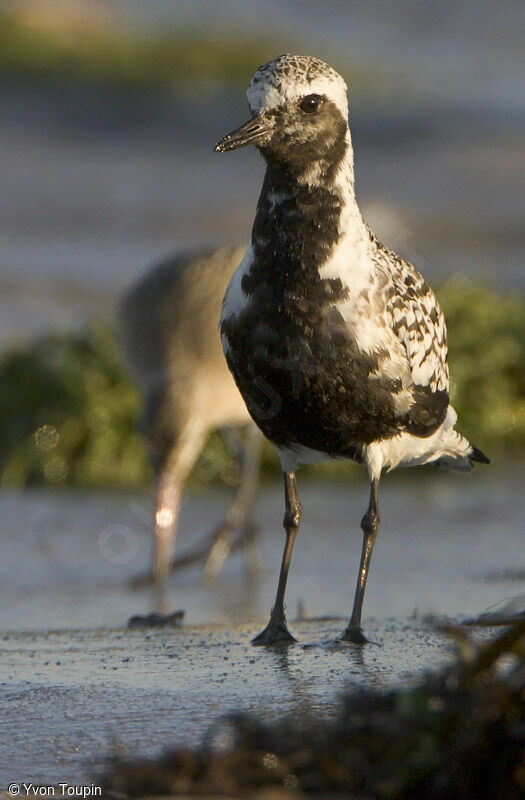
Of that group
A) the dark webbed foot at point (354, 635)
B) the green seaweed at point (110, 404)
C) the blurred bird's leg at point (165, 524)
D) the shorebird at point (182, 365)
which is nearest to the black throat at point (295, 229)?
the dark webbed foot at point (354, 635)

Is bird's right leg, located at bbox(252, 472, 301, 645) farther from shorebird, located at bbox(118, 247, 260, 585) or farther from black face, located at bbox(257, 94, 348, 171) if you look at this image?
shorebird, located at bbox(118, 247, 260, 585)

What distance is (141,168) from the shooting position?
21781mm

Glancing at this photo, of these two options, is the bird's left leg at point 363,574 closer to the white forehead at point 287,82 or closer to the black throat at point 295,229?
the black throat at point 295,229

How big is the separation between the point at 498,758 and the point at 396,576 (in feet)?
12.4

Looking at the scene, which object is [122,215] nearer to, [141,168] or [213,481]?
[141,168]

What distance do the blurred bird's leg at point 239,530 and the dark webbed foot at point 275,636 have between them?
91.3 inches

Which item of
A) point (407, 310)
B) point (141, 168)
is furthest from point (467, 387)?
point (141, 168)

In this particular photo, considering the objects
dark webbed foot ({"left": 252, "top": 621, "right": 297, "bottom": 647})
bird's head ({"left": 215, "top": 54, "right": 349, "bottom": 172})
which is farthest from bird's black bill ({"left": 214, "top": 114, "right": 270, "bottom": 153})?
dark webbed foot ({"left": 252, "top": 621, "right": 297, "bottom": 647})

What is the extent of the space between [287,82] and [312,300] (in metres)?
0.78

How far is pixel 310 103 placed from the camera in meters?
4.79

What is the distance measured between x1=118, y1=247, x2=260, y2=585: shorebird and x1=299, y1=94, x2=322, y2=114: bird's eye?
3.18m

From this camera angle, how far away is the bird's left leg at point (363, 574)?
4.71 metres

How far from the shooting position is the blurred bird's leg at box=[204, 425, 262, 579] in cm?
729

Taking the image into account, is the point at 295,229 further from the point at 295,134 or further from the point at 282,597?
the point at 282,597
